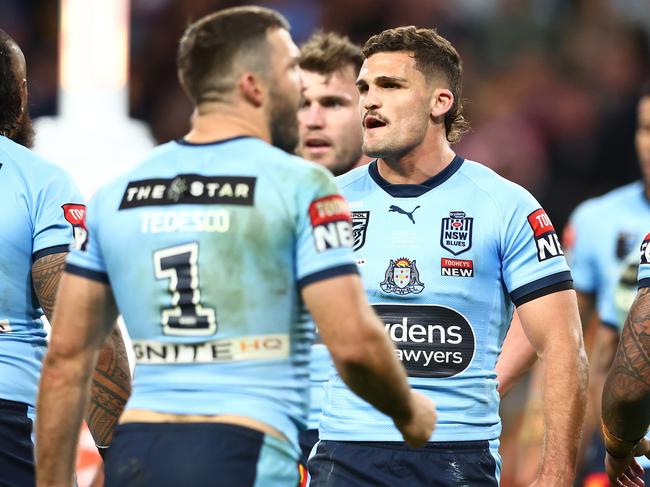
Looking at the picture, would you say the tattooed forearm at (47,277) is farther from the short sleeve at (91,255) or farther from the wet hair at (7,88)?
the short sleeve at (91,255)

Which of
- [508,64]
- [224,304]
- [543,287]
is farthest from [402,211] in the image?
[508,64]

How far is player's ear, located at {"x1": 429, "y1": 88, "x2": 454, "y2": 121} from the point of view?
5.58m

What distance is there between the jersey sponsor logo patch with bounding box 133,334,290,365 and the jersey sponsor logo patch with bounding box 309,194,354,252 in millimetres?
292

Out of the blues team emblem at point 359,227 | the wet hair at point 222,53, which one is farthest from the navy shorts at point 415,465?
the wet hair at point 222,53

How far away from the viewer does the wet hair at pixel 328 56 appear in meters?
7.26

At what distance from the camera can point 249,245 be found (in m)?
3.65

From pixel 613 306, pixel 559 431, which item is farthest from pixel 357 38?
pixel 559 431

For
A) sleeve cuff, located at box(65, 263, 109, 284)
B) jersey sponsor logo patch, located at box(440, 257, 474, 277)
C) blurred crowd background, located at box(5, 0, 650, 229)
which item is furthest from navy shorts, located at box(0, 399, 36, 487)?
blurred crowd background, located at box(5, 0, 650, 229)

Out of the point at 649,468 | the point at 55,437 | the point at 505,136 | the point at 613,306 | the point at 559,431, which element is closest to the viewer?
the point at 55,437

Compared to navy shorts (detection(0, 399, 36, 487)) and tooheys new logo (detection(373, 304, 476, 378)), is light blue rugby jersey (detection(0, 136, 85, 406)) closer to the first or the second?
navy shorts (detection(0, 399, 36, 487))

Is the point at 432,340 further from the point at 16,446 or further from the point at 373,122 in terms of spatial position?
the point at 16,446

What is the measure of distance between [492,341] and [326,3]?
30.0 ft

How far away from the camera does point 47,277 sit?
15.8 feet

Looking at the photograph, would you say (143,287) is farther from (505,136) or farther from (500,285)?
(505,136)
